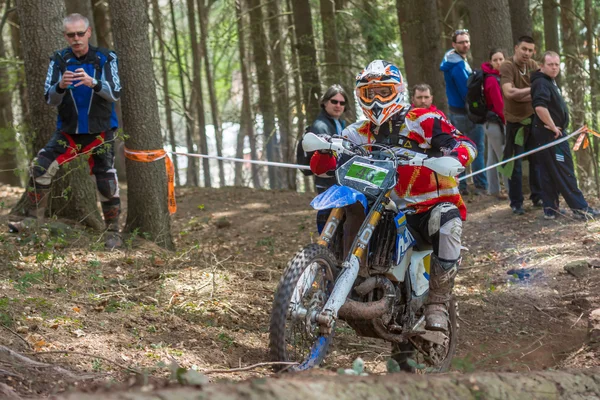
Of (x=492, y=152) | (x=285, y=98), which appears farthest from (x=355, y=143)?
(x=285, y=98)

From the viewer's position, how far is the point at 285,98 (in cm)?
1834

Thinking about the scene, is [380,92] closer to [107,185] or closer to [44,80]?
[107,185]

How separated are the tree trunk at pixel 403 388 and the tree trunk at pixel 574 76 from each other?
13.9 m

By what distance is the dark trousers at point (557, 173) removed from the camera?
400 inches

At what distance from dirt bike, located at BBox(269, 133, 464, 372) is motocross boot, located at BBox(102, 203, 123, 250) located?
3.28 m

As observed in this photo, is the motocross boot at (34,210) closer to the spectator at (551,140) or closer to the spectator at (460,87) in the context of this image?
the spectator at (551,140)

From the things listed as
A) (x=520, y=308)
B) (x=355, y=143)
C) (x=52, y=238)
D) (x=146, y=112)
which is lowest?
(x=520, y=308)

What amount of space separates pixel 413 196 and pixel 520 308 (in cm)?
269

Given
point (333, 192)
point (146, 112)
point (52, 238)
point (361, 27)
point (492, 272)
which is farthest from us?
point (361, 27)

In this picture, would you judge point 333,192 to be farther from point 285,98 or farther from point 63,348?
point 285,98

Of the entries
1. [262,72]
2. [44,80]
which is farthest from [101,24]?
[44,80]

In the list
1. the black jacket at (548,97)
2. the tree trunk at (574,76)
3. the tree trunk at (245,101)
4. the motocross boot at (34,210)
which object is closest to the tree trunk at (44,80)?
the motocross boot at (34,210)

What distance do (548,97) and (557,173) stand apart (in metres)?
0.97

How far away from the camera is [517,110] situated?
10.7 meters
